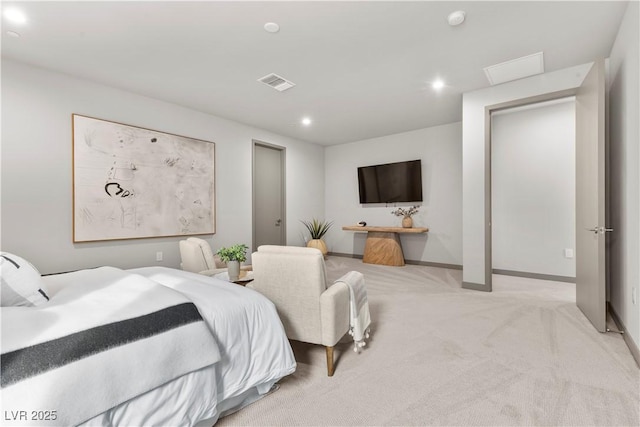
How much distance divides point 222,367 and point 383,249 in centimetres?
458

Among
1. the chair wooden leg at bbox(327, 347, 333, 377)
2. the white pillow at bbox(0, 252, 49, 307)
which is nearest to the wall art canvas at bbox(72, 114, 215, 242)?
the white pillow at bbox(0, 252, 49, 307)

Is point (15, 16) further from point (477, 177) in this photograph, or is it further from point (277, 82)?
point (477, 177)

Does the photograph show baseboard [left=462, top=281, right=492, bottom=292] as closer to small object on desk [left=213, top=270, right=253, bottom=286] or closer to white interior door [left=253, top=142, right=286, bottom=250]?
small object on desk [left=213, top=270, right=253, bottom=286]

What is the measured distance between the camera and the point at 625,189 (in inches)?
91.8

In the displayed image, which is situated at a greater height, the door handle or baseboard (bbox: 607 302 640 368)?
the door handle

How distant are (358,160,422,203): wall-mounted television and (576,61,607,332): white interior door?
2772 millimetres

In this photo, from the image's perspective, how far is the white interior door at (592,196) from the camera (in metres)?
2.42

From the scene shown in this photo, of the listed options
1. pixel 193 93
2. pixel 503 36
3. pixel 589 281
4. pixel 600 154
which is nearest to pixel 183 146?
pixel 193 93

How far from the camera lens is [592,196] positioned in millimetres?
2557

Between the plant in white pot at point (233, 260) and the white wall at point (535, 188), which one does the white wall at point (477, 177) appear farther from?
the plant in white pot at point (233, 260)

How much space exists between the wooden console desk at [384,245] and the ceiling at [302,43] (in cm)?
244

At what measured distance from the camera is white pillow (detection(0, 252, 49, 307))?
52.6 inches

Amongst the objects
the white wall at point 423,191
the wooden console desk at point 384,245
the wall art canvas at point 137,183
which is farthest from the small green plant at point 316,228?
the wall art canvas at point 137,183

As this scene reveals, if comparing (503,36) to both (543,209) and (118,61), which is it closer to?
(543,209)
